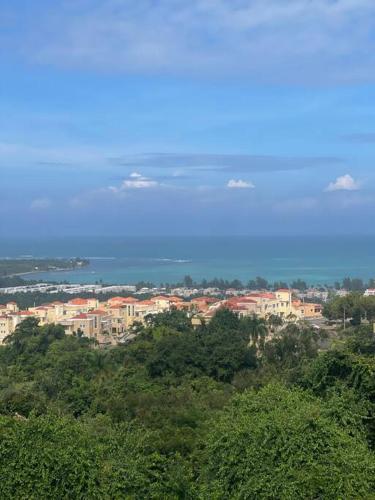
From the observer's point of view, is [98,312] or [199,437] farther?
[98,312]

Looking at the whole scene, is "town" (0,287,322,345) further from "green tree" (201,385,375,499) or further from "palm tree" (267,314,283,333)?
"green tree" (201,385,375,499)

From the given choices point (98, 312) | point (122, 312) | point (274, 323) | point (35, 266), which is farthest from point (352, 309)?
point (35, 266)

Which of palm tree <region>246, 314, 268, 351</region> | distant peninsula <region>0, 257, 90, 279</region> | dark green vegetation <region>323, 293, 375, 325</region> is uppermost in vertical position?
distant peninsula <region>0, 257, 90, 279</region>

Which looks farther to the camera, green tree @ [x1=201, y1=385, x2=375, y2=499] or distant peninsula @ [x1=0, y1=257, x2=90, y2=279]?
distant peninsula @ [x1=0, y1=257, x2=90, y2=279]

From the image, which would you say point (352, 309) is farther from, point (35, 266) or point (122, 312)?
point (35, 266)

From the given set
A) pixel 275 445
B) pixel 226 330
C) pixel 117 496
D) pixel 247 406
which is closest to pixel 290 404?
pixel 247 406

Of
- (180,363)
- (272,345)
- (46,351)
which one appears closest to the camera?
(180,363)

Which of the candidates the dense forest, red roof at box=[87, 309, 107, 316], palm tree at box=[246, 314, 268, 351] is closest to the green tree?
the dense forest

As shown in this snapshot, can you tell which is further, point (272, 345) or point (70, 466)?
point (272, 345)

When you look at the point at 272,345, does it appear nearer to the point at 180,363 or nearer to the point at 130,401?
the point at 180,363

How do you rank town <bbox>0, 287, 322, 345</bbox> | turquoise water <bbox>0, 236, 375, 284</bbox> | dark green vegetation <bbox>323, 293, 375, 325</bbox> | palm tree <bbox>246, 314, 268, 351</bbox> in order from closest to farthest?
palm tree <bbox>246, 314, 268, 351</bbox>
dark green vegetation <bbox>323, 293, 375, 325</bbox>
town <bbox>0, 287, 322, 345</bbox>
turquoise water <bbox>0, 236, 375, 284</bbox>

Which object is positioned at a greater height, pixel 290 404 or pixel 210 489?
pixel 290 404
